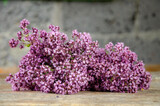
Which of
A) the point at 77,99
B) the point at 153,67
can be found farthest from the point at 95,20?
the point at 77,99

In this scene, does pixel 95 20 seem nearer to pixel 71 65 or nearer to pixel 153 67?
pixel 153 67

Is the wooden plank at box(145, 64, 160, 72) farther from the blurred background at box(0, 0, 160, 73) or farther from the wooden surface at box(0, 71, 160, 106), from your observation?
the wooden surface at box(0, 71, 160, 106)

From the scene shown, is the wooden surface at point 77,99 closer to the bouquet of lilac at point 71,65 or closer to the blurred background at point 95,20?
the bouquet of lilac at point 71,65

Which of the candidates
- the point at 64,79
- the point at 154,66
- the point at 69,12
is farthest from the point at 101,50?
the point at 154,66

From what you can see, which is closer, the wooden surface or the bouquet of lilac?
the wooden surface

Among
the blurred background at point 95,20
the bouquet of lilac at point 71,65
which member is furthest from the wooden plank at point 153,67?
the bouquet of lilac at point 71,65

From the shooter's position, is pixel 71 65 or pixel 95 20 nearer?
pixel 71 65

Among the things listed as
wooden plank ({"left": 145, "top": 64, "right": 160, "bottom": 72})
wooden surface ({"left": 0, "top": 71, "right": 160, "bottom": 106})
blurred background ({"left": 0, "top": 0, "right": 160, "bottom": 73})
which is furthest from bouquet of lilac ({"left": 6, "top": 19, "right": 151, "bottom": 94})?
wooden plank ({"left": 145, "top": 64, "right": 160, "bottom": 72})
